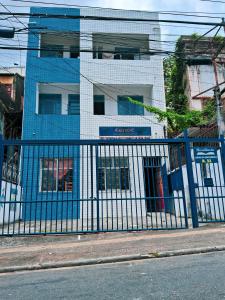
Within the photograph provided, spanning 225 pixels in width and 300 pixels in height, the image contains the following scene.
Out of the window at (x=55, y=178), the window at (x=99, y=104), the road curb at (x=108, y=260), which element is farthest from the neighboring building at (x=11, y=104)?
the road curb at (x=108, y=260)

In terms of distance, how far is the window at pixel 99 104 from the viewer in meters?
18.3

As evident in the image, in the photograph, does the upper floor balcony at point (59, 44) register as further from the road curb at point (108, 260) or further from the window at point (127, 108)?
the road curb at point (108, 260)

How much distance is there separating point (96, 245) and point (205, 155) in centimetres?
424

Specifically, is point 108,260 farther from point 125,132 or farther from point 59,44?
point 59,44

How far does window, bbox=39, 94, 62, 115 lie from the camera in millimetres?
17906

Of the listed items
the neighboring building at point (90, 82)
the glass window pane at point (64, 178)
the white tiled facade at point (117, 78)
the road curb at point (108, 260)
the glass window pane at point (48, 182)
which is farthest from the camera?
the white tiled facade at point (117, 78)

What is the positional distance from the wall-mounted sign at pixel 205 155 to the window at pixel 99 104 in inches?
409

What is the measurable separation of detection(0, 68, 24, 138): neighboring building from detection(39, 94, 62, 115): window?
7.88 feet

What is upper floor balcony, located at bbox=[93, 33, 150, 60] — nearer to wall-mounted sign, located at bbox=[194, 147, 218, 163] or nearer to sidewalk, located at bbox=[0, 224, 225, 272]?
wall-mounted sign, located at bbox=[194, 147, 218, 163]

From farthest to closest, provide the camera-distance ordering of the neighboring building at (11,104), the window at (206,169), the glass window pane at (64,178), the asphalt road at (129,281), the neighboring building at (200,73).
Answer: the neighboring building at (200,73)
the neighboring building at (11,104)
the window at (206,169)
the glass window pane at (64,178)
the asphalt road at (129,281)

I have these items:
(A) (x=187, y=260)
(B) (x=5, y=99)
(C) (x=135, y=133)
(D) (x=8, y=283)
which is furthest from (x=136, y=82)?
(D) (x=8, y=283)

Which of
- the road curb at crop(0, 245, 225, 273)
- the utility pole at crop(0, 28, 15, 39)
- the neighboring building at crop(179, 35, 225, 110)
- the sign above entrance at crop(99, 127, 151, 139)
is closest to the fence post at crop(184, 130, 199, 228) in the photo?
the road curb at crop(0, 245, 225, 273)

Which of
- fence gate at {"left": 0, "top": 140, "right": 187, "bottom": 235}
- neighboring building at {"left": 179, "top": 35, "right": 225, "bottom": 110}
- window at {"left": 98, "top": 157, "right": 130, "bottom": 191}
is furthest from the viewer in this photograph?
neighboring building at {"left": 179, "top": 35, "right": 225, "bottom": 110}

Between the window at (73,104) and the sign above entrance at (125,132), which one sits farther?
the window at (73,104)
